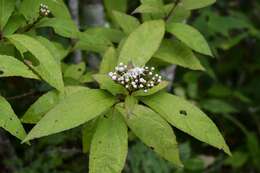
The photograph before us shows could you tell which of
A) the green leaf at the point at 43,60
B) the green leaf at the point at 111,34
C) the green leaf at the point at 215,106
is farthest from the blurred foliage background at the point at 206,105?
the green leaf at the point at 43,60

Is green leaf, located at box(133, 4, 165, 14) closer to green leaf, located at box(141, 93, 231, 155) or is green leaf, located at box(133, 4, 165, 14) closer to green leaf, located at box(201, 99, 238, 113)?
green leaf, located at box(141, 93, 231, 155)

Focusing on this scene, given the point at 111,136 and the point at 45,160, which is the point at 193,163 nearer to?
the point at 45,160

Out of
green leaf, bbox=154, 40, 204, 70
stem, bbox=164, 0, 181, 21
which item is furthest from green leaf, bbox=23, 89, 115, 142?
stem, bbox=164, 0, 181, 21

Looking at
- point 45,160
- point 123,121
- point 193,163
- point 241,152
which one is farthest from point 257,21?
point 123,121

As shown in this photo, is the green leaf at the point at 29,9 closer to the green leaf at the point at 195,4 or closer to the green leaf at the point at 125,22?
the green leaf at the point at 125,22

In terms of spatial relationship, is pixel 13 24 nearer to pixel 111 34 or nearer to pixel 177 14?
pixel 111 34

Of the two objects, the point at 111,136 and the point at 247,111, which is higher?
the point at 111,136
